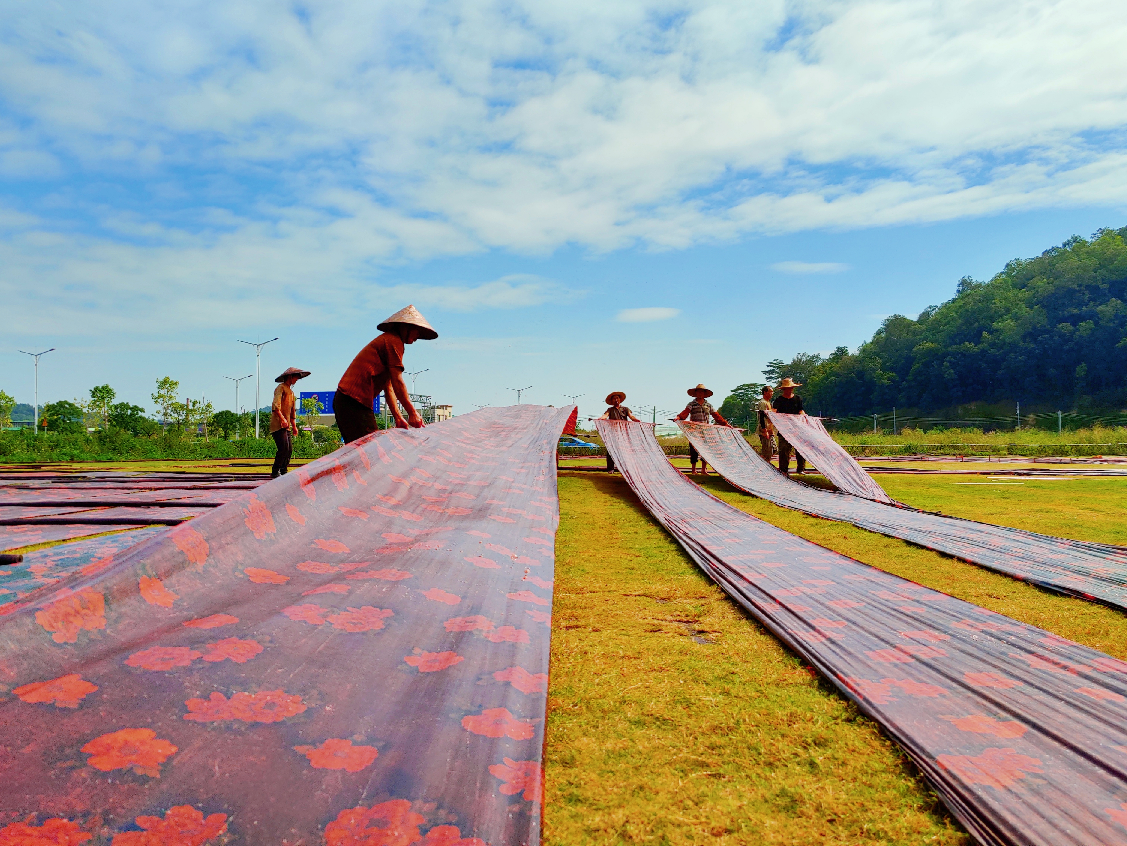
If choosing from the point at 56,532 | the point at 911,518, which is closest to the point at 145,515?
the point at 56,532

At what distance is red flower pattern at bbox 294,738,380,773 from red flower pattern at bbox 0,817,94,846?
1.17 feet

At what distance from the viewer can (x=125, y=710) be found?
51.3 inches

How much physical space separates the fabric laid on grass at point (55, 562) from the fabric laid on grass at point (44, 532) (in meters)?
0.19

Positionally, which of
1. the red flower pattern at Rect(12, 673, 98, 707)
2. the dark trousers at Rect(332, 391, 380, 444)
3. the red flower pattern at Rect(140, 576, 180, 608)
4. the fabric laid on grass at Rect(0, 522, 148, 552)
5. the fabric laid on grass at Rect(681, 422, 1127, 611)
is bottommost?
the fabric laid on grass at Rect(681, 422, 1127, 611)

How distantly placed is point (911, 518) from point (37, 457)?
57.2 feet

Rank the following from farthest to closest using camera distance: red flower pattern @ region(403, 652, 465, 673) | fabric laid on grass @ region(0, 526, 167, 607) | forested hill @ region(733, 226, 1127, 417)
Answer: forested hill @ region(733, 226, 1127, 417) < fabric laid on grass @ region(0, 526, 167, 607) < red flower pattern @ region(403, 652, 465, 673)

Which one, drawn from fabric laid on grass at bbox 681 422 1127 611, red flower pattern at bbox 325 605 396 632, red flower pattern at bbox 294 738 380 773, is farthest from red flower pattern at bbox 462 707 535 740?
fabric laid on grass at bbox 681 422 1127 611

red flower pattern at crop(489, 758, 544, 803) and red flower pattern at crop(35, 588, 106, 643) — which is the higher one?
red flower pattern at crop(35, 588, 106, 643)

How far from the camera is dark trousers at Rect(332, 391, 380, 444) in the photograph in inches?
189

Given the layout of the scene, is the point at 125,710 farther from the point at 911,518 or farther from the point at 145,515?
the point at 911,518

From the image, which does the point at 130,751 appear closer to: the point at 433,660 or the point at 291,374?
the point at 433,660

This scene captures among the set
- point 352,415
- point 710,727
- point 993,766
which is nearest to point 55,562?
point 352,415

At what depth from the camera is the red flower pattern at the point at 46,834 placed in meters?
1.00

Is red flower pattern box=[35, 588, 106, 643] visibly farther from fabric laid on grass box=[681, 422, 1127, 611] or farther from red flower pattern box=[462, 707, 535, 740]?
fabric laid on grass box=[681, 422, 1127, 611]
